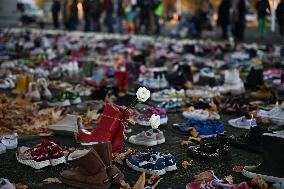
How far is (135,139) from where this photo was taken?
602cm

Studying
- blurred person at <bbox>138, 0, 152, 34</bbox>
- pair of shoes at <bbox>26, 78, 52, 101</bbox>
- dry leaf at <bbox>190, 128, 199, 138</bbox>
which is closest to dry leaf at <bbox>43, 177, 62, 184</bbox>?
dry leaf at <bbox>190, 128, 199, 138</bbox>

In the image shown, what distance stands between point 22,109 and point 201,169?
3.79 metres

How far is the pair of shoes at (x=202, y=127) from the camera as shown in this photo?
247 inches

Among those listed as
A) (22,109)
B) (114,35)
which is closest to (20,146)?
(22,109)

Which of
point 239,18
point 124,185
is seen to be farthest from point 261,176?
point 239,18

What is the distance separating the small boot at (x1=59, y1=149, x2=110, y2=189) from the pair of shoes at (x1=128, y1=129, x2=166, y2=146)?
1420 mm

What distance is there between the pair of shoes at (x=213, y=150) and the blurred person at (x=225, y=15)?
44.4 ft

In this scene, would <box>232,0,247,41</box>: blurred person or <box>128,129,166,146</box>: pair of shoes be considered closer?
<box>128,129,166,146</box>: pair of shoes

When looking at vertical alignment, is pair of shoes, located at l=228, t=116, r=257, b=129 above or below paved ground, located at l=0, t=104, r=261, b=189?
above

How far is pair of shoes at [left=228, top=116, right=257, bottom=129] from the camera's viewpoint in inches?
268

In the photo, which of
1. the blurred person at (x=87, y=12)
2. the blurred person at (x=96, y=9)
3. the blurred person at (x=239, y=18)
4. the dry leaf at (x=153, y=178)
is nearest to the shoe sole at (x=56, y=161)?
the dry leaf at (x=153, y=178)

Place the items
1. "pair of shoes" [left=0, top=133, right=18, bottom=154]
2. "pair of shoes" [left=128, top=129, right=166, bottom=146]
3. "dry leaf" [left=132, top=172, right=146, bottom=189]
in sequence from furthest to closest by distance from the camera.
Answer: "pair of shoes" [left=128, top=129, right=166, bottom=146] < "pair of shoes" [left=0, top=133, right=18, bottom=154] < "dry leaf" [left=132, top=172, right=146, bottom=189]

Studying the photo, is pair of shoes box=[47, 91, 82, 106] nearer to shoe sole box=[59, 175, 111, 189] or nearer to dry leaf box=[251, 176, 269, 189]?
shoe sole box=[59, 175, 111, 189]

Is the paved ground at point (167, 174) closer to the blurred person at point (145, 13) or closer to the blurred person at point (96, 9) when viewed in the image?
the blurred person at point (145, 13)
